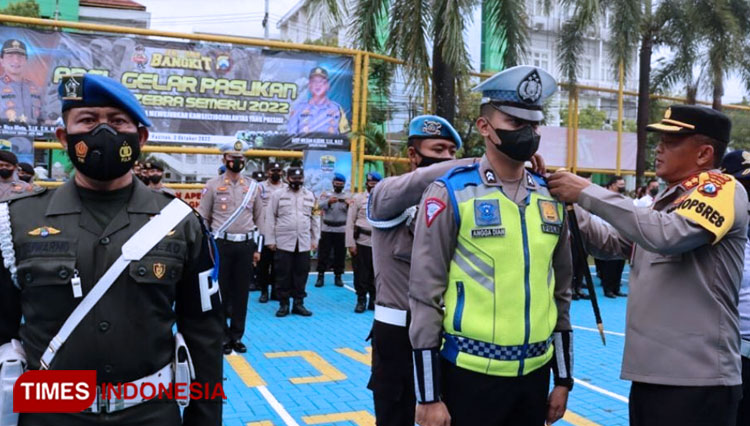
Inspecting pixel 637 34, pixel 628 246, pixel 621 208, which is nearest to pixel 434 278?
pixel 621 208

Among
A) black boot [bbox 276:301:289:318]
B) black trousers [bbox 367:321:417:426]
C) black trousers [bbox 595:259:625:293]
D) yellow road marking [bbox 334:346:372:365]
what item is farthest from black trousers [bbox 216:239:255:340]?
black trousers [bbox 595:259:625:293]

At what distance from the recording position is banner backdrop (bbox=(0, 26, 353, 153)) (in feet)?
31.5

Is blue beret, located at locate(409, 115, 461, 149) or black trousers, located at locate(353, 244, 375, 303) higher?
blue beret, located at locate(409, 115, 461, 149)

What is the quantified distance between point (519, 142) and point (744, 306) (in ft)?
5.33

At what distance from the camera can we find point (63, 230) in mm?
1966

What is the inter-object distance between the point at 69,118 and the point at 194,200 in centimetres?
866

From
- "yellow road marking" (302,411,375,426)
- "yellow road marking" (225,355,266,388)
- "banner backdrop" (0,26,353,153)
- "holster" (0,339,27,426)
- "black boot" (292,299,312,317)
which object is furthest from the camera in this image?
"banner backdrop" (0,26,353,153)

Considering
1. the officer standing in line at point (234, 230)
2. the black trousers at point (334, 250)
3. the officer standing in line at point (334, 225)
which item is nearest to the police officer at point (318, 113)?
the officer standing in line at point (334, 225)

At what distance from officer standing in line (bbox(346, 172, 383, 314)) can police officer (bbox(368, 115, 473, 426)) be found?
5.39m

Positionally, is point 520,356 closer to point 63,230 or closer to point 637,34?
point 63,230

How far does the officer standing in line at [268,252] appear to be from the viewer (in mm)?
9148

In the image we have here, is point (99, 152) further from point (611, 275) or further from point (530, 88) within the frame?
point (611, 275)

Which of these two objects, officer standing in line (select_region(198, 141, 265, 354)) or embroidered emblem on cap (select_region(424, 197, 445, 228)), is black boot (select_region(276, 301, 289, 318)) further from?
embroidered emblem on cap (select_region(424, 197, 445, 228))

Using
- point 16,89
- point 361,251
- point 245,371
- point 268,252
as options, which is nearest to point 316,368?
point 245,371
